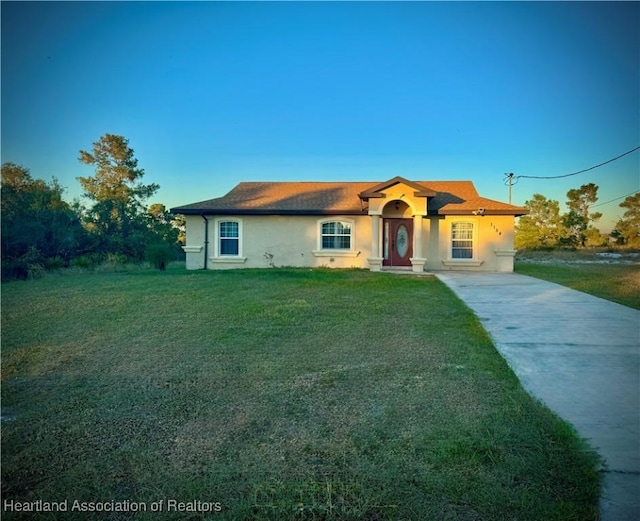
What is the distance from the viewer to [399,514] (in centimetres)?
220

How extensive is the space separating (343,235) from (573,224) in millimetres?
30746

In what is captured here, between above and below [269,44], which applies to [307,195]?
below

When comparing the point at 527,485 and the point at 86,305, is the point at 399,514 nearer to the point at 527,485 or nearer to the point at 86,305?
the point at 527,485

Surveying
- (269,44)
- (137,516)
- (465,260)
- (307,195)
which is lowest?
(137,516)

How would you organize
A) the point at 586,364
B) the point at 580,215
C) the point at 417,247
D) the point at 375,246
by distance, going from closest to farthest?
the point at 586,364 < the point at 417,247 < the point at 375,246 < the point at 580,215

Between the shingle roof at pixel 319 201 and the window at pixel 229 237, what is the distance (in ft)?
2.29

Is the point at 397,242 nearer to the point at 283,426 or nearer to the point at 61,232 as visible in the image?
the point at 283,426

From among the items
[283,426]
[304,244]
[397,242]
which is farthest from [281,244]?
[283,426]

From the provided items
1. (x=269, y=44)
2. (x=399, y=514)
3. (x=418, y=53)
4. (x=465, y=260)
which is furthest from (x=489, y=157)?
(x=399, y=514)

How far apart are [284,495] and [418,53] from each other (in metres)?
14.3

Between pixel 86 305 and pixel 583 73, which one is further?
pixel 583 73

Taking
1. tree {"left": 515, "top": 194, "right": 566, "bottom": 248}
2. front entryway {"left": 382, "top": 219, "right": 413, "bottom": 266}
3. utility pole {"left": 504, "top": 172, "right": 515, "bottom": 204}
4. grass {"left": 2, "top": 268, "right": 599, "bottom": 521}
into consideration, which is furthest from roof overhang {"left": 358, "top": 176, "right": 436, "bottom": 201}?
tree {"left": 515, "top": 194, "right": 566, "bottom": 248}

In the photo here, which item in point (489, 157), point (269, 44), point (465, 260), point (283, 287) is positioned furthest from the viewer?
point (489, 157)

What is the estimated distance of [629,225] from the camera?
34938 millimetres
